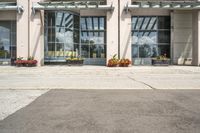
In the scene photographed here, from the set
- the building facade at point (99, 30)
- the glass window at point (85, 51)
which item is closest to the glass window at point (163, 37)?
the building facade at point (99, 30)

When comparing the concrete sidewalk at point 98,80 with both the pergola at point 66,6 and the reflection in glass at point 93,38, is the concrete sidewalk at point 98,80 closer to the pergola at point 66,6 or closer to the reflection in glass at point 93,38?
the pergola at point 66,6

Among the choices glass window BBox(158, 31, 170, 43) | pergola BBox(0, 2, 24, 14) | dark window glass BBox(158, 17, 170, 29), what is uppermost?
pergola BBox(0, 2, 24, 14)

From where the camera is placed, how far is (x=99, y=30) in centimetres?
3656

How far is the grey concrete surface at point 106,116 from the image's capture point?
18.7 feet

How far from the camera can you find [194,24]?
1273 inches

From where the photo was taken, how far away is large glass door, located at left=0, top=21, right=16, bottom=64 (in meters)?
34.9

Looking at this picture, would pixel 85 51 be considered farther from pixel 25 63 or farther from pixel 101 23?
pixel 25 63

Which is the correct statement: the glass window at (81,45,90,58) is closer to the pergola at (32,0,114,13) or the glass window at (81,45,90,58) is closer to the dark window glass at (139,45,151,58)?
the dark window glass at (139,45,151,58)

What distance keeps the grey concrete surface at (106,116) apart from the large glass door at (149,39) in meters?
26.4

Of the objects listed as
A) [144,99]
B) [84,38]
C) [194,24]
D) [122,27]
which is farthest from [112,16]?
[144,99]

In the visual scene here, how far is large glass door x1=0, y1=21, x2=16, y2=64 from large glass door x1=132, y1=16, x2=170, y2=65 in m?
14.8

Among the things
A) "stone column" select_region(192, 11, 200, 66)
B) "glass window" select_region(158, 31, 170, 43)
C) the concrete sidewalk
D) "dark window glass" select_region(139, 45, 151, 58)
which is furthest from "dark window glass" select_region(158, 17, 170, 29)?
the concrete sidewalk

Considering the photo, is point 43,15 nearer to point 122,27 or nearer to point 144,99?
point 122,27

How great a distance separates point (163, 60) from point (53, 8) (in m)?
13.3
